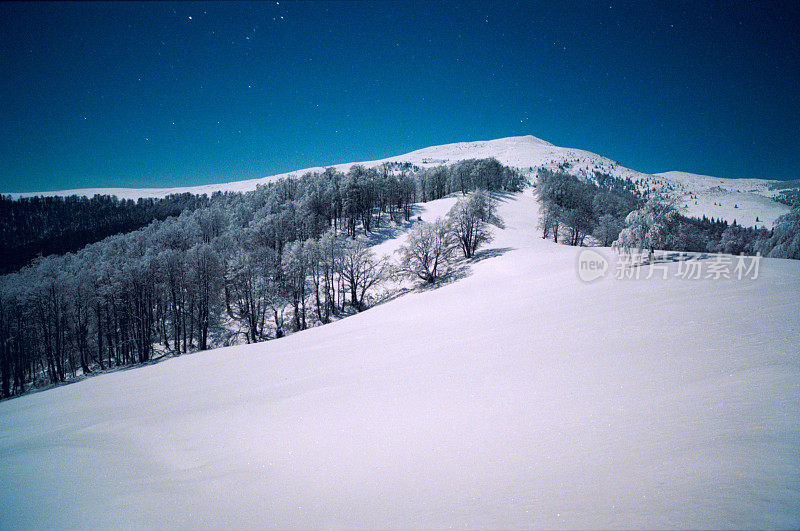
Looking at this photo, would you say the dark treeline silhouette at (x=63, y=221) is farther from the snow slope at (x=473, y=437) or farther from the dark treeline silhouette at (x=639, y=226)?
the snow slope at (x=473, y=437)

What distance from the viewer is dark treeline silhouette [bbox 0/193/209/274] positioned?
4729 inches

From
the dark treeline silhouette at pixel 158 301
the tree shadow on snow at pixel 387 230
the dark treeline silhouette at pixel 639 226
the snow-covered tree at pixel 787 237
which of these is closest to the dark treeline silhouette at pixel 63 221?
the tree shadow on snow at pixel 387 230

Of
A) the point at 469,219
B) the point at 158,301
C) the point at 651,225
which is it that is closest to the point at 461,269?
the point at 469,219

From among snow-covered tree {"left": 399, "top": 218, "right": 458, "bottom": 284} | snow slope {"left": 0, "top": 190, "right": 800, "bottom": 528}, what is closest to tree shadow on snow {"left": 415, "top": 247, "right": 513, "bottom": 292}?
snow-covered tree {"left": 399, "top": 218, "right": 458, "bottom": 284}

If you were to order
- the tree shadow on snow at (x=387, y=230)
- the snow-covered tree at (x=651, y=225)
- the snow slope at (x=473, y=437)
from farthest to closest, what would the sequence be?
the tree shadow on snow at (x=387, y=230), the snow-covered tree at (x=651, y=225), the snow slope at (x=473, y=437)

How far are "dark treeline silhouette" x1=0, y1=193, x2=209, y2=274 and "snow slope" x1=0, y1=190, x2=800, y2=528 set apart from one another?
139m

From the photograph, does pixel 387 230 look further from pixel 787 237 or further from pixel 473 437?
pixel 473 437

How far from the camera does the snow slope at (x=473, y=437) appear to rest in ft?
11.1

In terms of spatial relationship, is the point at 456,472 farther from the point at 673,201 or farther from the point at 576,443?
the point at 673,201

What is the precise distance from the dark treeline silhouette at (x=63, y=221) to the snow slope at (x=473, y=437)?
139 metres

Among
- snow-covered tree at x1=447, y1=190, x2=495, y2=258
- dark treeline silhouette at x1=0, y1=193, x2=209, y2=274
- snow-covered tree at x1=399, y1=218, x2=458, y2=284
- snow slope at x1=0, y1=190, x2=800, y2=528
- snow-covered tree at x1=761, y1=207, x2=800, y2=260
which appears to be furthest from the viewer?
dark treeline silhouette at x1=0, y1=193, x2=209, y2=274

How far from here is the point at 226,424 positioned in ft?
22.4

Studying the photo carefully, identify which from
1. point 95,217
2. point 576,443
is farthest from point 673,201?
point 95,217

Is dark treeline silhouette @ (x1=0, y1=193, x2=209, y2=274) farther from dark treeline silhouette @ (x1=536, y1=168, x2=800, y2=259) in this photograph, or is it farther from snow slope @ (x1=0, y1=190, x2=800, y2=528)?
snow slope @ (x1=0, y1=190, x2=800, y2=528)
